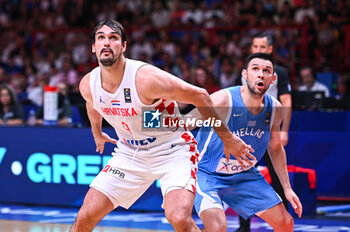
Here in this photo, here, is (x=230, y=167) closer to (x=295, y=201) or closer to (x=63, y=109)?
(x=295, y=201)

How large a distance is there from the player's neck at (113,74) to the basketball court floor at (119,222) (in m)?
2.60

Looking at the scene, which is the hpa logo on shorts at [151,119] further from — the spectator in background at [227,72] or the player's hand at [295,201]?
the spectator in background at [227,72]

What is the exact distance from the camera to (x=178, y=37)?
13117mm

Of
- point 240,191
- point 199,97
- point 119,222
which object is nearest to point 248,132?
point 240,191

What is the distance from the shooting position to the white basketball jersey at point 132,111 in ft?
13.3

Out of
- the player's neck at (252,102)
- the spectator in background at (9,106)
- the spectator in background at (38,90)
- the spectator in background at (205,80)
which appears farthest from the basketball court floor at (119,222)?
Answer: the spectator in background at (38,90)

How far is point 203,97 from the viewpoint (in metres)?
4.00

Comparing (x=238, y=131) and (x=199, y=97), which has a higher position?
(x=199, y=97)

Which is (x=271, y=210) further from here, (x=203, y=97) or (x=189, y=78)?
(x=189, y=78)

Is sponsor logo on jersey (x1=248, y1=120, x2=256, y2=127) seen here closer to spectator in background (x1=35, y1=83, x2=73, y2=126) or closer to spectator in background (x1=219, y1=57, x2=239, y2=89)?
spectator in background (x1=35, y1=83, x2=73, y2=126)

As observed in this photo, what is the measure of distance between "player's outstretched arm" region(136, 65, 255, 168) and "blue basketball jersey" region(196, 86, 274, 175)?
0.60m

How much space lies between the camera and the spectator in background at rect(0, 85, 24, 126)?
8586 millimetres

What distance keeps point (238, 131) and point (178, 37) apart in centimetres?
873

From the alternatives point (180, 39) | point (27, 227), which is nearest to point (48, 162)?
point (27, 227)
